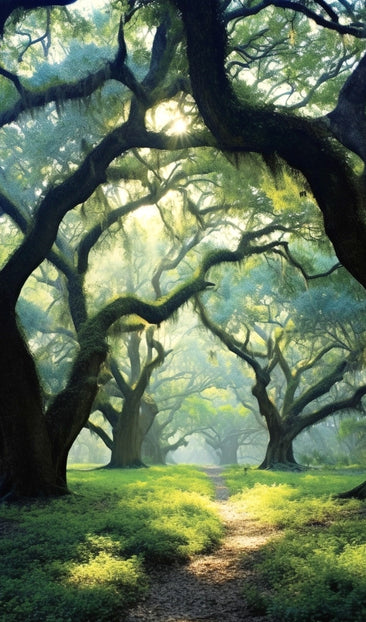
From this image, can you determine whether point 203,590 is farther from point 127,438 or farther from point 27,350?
point 127,438

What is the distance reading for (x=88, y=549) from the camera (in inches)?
250

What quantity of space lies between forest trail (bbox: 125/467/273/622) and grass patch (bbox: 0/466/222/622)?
18cm

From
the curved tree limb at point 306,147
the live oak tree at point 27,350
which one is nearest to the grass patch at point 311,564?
the curved tree limb at point 306,147

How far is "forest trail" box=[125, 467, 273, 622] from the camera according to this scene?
15.7ft

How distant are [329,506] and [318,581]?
537 centimetres

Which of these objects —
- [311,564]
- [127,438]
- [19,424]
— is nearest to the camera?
[311,564]

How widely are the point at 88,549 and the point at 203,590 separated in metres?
1.55

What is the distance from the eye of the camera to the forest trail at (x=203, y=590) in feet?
15.7

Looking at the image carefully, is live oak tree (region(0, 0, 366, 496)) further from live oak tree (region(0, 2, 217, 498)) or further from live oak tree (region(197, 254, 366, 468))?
live oak tree (region(197, 254, 366, 468))

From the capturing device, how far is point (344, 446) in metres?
46.0

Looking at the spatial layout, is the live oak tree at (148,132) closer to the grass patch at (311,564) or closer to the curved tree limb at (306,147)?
the curved tree limb at (306,147)

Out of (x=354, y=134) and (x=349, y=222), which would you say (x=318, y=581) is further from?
(x=354, y=134)

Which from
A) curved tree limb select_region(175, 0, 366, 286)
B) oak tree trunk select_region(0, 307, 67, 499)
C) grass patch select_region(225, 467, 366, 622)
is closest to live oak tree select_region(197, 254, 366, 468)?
oak tree trunk select_region(0, 307, 67, 499)

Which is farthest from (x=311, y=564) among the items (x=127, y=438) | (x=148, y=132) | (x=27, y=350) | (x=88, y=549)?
(x=127, y=438)
